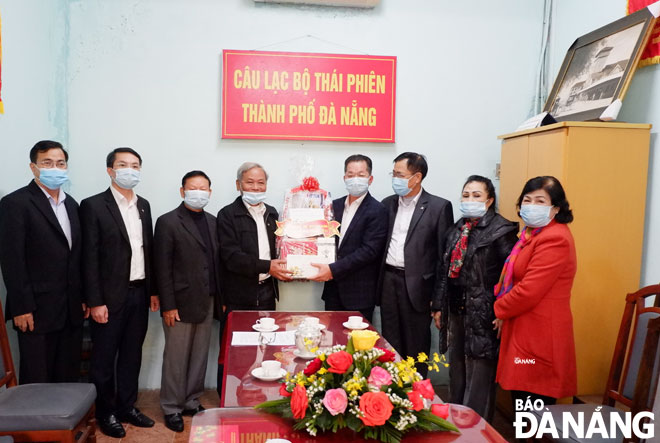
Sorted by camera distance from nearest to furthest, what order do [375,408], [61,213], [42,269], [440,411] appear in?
[375,408] < [440,411] < [42,269] < [61,213]

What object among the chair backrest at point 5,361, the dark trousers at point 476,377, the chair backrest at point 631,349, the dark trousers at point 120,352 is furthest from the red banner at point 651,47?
the chair backrest at point 5,361

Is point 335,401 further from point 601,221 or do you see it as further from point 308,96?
point 308,96

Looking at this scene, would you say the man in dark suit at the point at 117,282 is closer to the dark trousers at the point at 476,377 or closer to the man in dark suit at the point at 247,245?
the man in dark suit at the point at 247,245

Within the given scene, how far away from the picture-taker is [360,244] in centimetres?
326

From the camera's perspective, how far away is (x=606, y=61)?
299 cm

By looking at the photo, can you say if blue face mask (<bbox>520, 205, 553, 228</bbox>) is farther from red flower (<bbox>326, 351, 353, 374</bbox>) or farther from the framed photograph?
red flower (<bbox>326, 351, 353, 374</bbox>)

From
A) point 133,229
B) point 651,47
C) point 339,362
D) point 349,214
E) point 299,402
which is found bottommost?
point 299,402

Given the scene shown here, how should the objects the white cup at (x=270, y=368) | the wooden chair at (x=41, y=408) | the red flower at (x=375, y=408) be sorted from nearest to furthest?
the red flower at (x=375, y=408) → the white cup at (x=270, y=368) → the wooden chair at (x=41, y=408)

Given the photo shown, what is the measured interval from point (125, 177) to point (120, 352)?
3.64 feet

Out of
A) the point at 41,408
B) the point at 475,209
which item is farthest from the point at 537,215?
the point at 41,408

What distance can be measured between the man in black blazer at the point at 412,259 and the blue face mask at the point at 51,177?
1.99m

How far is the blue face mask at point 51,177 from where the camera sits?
258 cm

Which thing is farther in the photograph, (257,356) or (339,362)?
(257,356)

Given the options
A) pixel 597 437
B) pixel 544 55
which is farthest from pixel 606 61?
A: pixel 597 437
